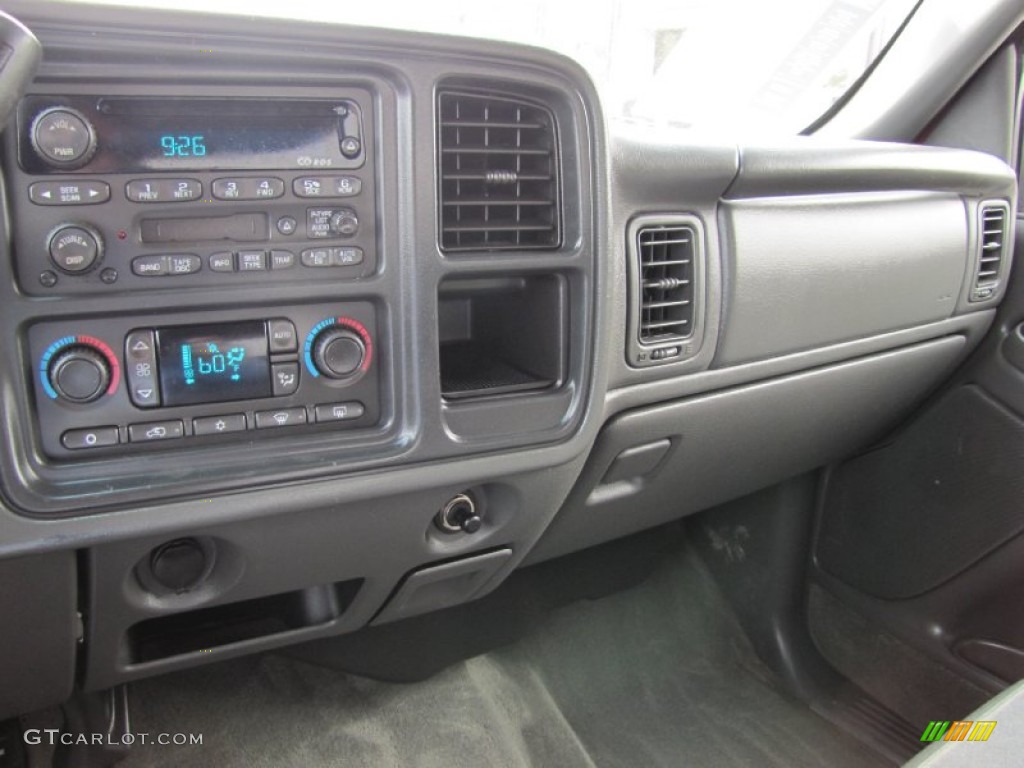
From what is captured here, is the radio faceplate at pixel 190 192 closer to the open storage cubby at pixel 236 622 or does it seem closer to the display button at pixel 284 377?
the display button at pixel 284 377

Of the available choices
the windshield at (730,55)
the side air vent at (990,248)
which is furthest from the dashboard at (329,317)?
the side air vent at (990,248)

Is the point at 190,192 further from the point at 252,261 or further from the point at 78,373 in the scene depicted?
the point at 78,373

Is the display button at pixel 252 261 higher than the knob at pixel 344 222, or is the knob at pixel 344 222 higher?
the knob at pixel 344 222

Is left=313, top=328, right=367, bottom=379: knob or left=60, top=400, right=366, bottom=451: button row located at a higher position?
left=313, top=328, right=367, bottom=379: knob

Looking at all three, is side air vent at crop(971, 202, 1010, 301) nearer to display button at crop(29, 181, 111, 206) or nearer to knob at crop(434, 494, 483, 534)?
knob at crop(434, 494, 483, 534)

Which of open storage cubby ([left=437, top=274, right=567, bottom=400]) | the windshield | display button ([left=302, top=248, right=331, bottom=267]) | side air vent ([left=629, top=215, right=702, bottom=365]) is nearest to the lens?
display button ([left=302, top=248, right=331, bottom=267])

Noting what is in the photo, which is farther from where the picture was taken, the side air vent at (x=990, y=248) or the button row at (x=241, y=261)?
the side air vent at (x=990, y=248)

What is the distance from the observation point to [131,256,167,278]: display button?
743mm

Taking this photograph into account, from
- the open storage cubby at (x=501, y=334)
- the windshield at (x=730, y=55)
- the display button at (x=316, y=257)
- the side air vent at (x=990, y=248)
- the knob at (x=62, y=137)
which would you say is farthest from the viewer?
the side air vent at (x=990, y=248)

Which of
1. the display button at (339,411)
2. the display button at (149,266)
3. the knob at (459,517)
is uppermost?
the display button at (149,266)

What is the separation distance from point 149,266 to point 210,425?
16 cm

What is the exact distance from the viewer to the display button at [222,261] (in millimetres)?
769

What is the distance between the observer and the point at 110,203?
730 millimetres

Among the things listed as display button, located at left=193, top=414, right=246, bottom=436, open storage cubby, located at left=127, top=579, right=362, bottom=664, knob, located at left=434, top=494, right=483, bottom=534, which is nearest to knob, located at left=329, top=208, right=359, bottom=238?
display button, located at left=193, top=414, right=246, bottom=436
